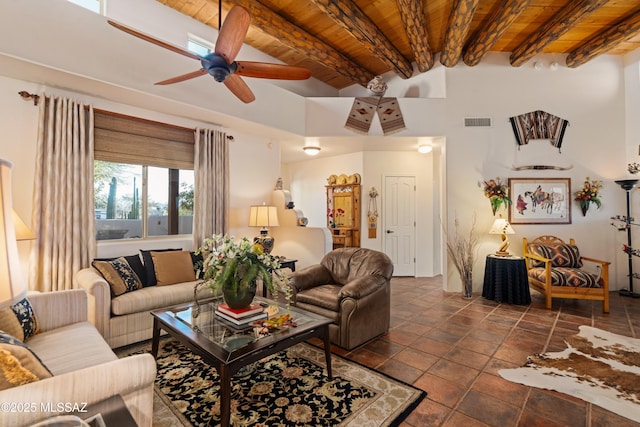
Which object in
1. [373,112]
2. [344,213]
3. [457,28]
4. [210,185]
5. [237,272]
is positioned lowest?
[237,272]

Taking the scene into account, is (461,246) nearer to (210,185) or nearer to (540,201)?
(540,201)

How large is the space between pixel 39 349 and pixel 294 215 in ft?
12.1

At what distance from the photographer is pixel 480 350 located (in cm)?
289

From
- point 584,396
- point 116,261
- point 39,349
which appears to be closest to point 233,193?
point 116,261

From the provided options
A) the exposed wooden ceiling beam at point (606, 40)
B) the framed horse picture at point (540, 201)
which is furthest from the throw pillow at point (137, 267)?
the exposed wooden ceiling beam at point (606, 40)

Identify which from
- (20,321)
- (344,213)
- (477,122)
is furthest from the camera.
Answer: (344,213)

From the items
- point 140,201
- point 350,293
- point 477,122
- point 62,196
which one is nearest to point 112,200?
point 140,201

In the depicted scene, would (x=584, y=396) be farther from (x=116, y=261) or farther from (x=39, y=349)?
(x=116, y=261)

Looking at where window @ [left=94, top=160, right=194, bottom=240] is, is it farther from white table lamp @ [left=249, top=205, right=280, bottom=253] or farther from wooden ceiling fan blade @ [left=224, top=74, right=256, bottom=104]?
wooden ceiling fan blade @ [left=224, top=74, right=256, bottom=104]

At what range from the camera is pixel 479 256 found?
5.00m

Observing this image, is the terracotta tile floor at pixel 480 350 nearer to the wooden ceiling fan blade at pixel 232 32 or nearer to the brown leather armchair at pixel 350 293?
the brown leather armchair at pixel 350 293

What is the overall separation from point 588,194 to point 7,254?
651 cm

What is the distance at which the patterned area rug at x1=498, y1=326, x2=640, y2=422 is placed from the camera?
2.12 metres

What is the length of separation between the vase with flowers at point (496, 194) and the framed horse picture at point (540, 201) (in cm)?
21
